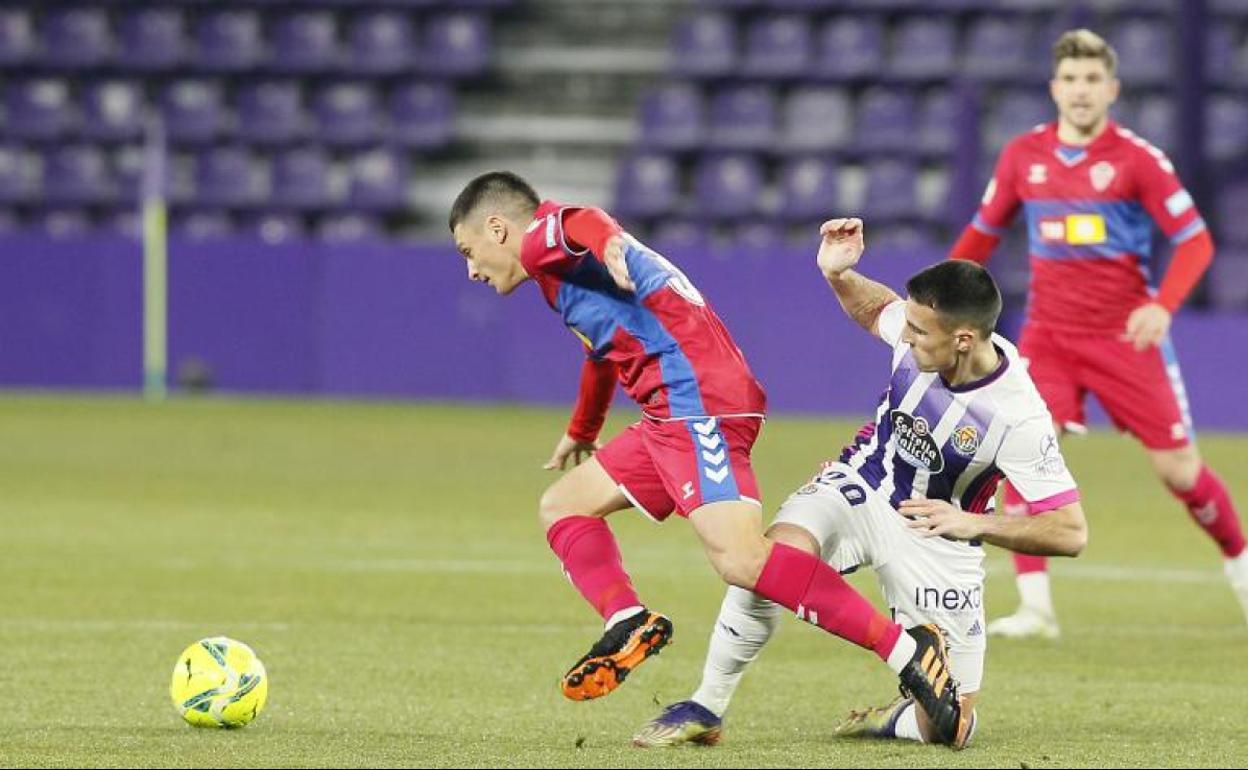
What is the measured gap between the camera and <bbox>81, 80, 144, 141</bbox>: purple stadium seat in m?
23.9

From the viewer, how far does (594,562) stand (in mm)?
6188

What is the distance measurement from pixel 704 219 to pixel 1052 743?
54.4ft

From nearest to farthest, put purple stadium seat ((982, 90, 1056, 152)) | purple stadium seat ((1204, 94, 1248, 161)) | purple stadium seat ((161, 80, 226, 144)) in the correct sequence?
purple stadium seat ((982, 90, 1056, 152)) → purple stadium seat ((1204, 94, 1248, 161)) → purple stadium seat ((161, 80, 226, 144))

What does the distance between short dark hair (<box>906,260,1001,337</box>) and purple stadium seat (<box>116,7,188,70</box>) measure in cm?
1911

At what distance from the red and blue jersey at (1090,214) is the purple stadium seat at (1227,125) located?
12.8m

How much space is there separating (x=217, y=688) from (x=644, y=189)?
16594mm

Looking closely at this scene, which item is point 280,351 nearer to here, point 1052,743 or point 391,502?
point 391,502

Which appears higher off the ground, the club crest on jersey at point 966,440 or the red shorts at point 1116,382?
the club crest on jersey at point 966,440

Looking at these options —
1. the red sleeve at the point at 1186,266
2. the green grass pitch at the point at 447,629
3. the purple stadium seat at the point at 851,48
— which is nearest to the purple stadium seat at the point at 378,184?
the purple stadium seat at the point at 851,48

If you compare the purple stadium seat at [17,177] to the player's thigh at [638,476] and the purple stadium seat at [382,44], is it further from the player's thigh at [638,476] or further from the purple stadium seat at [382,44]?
the player's thigh at [638,476]

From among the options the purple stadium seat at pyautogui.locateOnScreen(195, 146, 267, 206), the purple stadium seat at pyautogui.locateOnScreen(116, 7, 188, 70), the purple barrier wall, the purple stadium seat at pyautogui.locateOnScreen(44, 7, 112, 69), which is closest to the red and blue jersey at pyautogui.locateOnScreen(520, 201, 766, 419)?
the purple barrier wall

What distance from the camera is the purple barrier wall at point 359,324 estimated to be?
20.1 m

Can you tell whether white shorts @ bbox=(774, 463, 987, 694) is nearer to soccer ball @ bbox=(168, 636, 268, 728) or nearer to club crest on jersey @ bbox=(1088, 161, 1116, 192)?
soccer ball @ bbox=(168, 636, 268, 728)

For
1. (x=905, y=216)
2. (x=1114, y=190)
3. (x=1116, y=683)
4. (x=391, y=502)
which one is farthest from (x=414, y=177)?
(x=1116, y=683)
